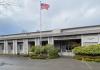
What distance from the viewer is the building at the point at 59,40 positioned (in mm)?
32562

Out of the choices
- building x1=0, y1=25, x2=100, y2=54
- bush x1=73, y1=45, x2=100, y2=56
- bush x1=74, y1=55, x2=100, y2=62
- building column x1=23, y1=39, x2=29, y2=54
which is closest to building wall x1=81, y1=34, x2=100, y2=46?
building x1=0, y1=25, x2=100, y2=54

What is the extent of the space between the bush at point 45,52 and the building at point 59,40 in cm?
310

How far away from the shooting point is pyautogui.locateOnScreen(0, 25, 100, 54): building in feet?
107

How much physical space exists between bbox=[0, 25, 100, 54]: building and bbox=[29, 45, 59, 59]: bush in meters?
3.10

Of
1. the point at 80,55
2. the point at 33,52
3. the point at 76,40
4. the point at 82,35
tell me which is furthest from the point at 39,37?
the point at 80,55

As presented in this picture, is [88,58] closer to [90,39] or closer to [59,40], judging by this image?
[90,39]

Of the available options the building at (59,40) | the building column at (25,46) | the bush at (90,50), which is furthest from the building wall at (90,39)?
the building column at (25,46)

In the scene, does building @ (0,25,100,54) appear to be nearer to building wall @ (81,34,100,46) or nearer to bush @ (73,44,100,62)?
building wall @ (81,34,100,46)

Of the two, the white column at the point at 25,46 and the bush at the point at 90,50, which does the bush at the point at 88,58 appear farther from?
the white column at the point at 25,46

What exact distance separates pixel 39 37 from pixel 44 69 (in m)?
21.0

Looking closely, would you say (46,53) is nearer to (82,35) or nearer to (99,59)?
(82,35)

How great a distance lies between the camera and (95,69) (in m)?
19.9

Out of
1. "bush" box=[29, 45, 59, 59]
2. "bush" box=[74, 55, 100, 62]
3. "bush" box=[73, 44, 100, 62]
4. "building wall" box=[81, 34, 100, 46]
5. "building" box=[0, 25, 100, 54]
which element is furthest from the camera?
"bush" box=[29, 45, 59, 59]

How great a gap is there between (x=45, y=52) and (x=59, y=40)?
480 cm
